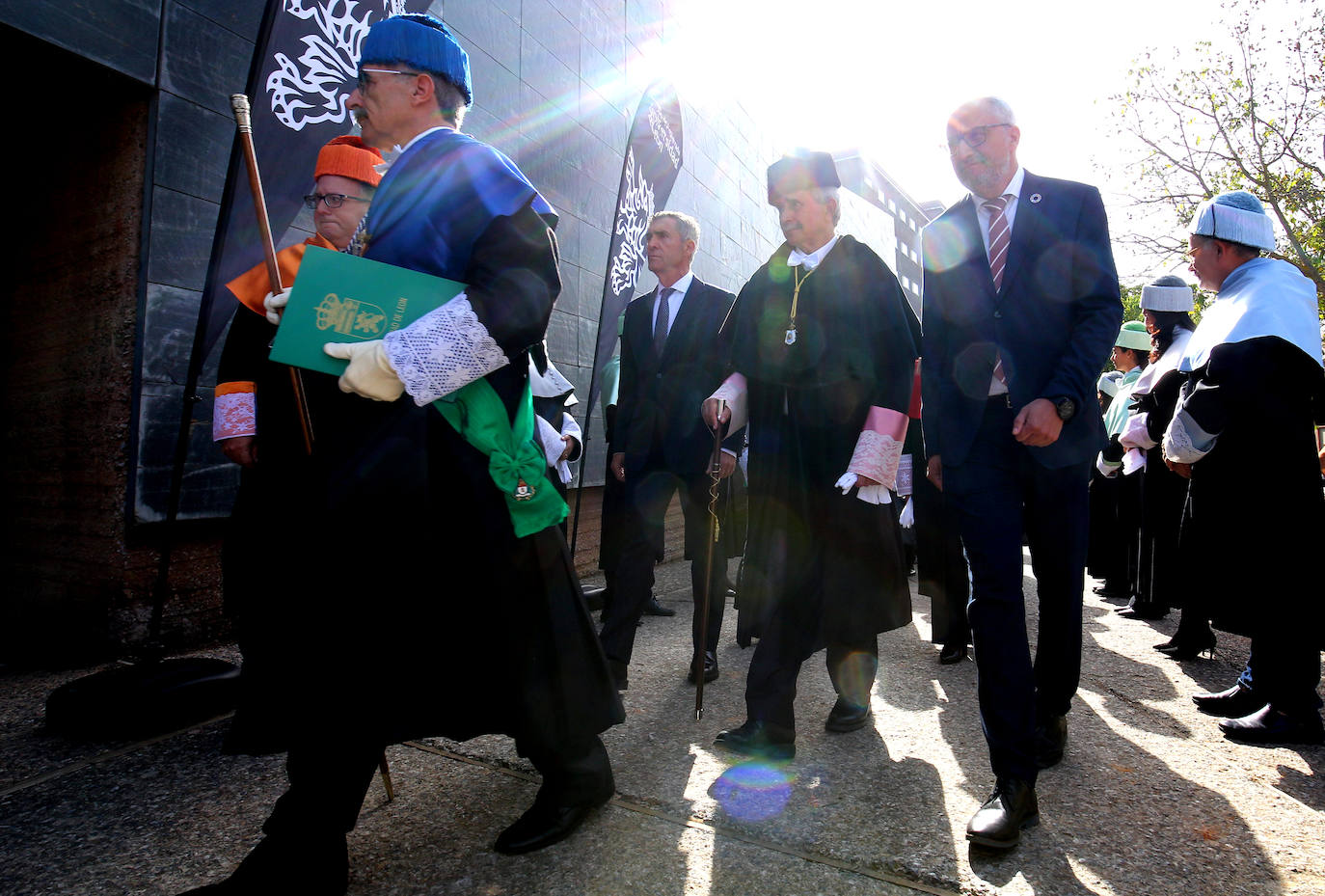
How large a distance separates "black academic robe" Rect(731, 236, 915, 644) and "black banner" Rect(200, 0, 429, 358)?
1.94 metres

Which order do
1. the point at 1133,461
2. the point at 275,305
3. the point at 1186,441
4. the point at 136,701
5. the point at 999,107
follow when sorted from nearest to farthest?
the point at 275,305, the point at 999,107, the point at 136,701, the point at 1186,441, the point at 1133,461

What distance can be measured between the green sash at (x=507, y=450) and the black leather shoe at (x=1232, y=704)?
2895 mm

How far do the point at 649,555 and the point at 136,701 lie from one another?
1.97 metres

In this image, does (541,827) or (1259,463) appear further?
(1259,463)

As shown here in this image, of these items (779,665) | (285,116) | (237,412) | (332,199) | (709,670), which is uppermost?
(285,116)

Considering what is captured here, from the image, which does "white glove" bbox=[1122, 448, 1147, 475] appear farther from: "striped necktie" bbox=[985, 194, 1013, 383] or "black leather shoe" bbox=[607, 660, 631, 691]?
"black leather shoe" bbox=[607, 660, 631, 691]

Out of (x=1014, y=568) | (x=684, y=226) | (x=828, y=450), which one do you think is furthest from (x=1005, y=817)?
(x=684, y=226)

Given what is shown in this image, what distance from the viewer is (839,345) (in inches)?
113

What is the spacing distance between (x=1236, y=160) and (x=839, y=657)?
17671 mm

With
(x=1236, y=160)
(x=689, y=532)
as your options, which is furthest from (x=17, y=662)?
(x=1236, y=160)

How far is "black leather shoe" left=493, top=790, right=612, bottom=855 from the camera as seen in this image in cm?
193

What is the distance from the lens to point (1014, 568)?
226 cm

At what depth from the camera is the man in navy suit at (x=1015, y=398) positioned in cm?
221

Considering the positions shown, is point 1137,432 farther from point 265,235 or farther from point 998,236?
point 265,235
